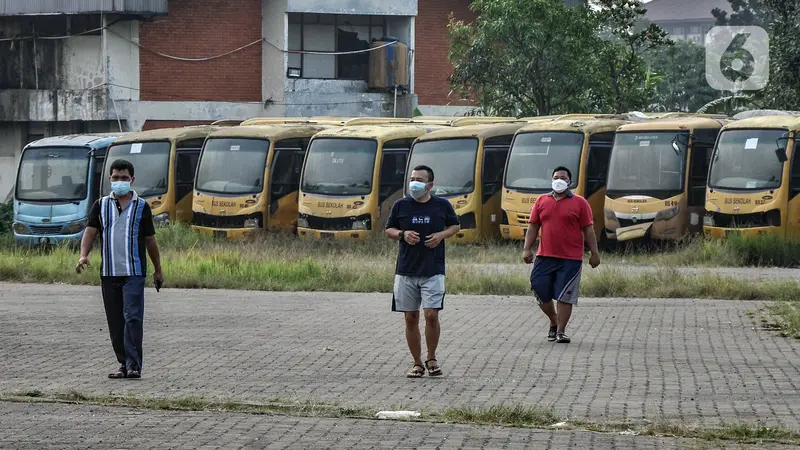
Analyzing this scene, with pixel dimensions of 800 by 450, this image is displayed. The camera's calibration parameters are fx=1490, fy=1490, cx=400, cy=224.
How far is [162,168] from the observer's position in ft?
106

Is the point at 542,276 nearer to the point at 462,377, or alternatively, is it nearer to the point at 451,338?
the point at 451,338

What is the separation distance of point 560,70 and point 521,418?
31.6 meters

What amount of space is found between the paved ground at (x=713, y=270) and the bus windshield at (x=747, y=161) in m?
2.70

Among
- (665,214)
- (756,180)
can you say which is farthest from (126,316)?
(665,214)

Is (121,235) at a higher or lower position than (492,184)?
higher

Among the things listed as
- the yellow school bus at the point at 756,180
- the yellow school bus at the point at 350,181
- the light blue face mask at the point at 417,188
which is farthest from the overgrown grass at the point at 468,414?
the yellow school bus at the point at 350,181

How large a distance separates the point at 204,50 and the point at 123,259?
35157 mm

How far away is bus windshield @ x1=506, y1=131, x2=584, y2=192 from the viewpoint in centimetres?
2919

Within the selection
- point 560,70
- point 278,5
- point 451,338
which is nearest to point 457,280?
point 451,338

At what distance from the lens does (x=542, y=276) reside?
556 inches

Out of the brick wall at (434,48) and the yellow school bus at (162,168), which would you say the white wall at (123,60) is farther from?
the yellow school bus at (162,168)

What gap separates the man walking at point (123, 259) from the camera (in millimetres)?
11719

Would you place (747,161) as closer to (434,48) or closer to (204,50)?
(204,50)

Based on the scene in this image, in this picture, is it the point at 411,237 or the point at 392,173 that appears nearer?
the point at 411,237
